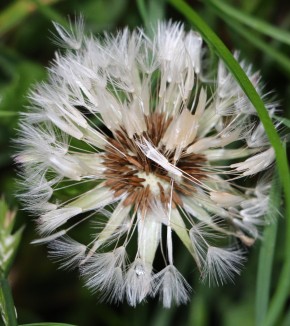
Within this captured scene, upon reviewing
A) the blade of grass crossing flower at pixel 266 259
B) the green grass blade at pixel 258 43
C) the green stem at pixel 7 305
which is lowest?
the green stem at pixel 7 305

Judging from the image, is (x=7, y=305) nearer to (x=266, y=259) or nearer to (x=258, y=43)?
(x=266, y=259)

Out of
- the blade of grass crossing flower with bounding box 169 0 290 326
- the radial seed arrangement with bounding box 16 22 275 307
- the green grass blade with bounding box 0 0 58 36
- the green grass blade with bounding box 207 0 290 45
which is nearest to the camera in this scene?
the blade of grass crossing flower with bounding box 169 0 290 326

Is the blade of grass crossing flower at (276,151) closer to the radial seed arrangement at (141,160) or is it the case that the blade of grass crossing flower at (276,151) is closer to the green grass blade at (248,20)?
the radial seed arrangement at (141,160)

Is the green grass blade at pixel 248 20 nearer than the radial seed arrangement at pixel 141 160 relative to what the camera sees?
No

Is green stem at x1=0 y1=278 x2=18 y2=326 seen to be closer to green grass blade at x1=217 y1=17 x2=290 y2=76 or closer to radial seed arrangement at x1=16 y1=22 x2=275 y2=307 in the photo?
radial seed arrangement at x1=16 y1=22 x2=275 y2=307

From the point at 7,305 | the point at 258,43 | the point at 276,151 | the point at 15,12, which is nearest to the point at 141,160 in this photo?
the point at 276,151

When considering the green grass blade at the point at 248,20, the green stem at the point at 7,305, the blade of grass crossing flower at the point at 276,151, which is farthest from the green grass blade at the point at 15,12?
the green stem at the point at 7,305

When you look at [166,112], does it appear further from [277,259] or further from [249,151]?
[277,259]

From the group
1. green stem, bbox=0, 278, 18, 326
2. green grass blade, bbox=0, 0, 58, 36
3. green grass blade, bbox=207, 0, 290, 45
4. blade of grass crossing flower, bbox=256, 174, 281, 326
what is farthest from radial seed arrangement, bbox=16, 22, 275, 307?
green grass blade, bbox=0, 0, 58, 36
